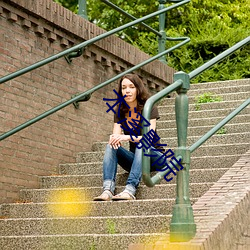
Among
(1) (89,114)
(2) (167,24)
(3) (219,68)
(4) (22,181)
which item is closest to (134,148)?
(4) (22,181)

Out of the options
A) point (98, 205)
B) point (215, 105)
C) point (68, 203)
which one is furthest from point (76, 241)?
point (215, 105)

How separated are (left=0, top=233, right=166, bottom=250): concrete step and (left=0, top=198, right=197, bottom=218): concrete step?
624 mm

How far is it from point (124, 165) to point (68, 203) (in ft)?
2.05

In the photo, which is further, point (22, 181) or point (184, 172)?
point (22, 181)

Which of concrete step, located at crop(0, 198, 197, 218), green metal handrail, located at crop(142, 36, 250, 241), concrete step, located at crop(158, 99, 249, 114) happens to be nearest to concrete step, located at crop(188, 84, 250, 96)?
concrete step, located at crop(158, 99, 249, 114)

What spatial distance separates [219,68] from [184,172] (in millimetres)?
7892

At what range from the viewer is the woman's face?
20.0 ft

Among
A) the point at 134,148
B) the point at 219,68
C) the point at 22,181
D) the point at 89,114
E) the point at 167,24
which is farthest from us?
the point at 167,24

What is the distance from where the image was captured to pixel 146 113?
4039 millimetres

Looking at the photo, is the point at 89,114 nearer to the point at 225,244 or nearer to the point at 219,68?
the point at 225,244

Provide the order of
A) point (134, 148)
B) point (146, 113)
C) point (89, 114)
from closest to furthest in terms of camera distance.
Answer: point (146, 113) → point (134, 148) → point (89, 114)

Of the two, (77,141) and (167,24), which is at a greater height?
(167,24)

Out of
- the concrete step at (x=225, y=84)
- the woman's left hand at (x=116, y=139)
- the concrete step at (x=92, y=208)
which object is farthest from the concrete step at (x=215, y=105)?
the concrete step at (x=92, y=208)

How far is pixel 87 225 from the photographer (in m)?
5.19
